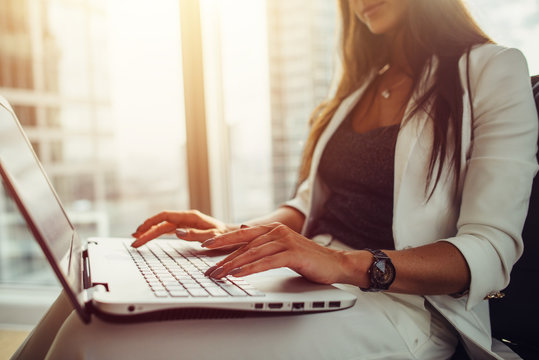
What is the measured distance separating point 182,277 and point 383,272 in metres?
0.32

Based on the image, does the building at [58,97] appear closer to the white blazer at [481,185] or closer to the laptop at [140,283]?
the laptop at [140,283]

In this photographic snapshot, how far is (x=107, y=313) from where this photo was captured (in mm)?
456

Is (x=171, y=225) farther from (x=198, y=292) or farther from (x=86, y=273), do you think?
(x=198, y=292)

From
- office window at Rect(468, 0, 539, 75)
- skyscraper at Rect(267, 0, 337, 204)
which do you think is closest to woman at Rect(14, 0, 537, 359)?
office window at Rect(468, 0, 539, 75)

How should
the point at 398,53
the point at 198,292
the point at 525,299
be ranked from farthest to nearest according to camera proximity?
the point at 398,53 → the point at 525,299 → the point at 198,292

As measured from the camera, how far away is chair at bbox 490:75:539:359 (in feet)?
2.46

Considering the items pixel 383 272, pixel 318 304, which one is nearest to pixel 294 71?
pixel 383 272

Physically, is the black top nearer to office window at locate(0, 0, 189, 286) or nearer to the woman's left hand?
the woman's left hand

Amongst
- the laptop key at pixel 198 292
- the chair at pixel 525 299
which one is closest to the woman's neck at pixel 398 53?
the chair at pixel 525 299

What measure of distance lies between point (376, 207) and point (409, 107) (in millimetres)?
233

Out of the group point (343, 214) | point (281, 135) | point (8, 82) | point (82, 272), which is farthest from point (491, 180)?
point (8, 82)

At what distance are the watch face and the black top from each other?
25 cm

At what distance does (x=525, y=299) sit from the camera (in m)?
0.76

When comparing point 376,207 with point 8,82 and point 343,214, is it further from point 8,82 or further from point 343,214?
point 8,82
